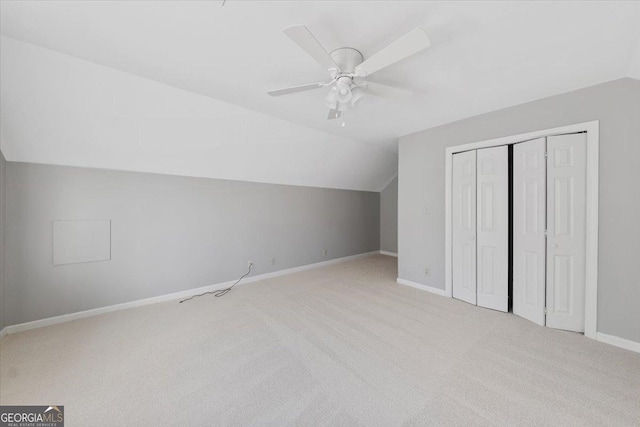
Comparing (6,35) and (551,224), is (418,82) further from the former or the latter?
(6,35)

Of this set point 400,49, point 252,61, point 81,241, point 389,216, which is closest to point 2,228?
point 81,241

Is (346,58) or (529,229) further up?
(346,58)

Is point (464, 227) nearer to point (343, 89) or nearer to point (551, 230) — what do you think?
point (551, 230)

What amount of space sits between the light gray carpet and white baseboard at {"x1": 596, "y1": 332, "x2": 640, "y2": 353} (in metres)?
0.10

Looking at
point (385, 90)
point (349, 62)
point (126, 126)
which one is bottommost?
point (126, 126)

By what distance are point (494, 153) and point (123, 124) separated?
14.7ft

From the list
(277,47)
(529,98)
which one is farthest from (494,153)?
(277,47)

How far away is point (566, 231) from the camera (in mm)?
2426

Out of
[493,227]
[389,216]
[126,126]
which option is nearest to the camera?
[126,126]

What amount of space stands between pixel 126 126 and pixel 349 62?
8.35ft

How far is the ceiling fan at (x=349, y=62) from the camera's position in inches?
51.6

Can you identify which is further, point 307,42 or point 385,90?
point 385,90

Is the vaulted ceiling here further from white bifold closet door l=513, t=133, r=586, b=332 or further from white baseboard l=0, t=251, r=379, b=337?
white baseboard l=0, t=251, r=379, b=337

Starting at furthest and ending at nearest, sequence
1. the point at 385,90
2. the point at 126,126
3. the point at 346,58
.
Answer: the point at 126,126 < the point at 385,90 < the point at 346,58
